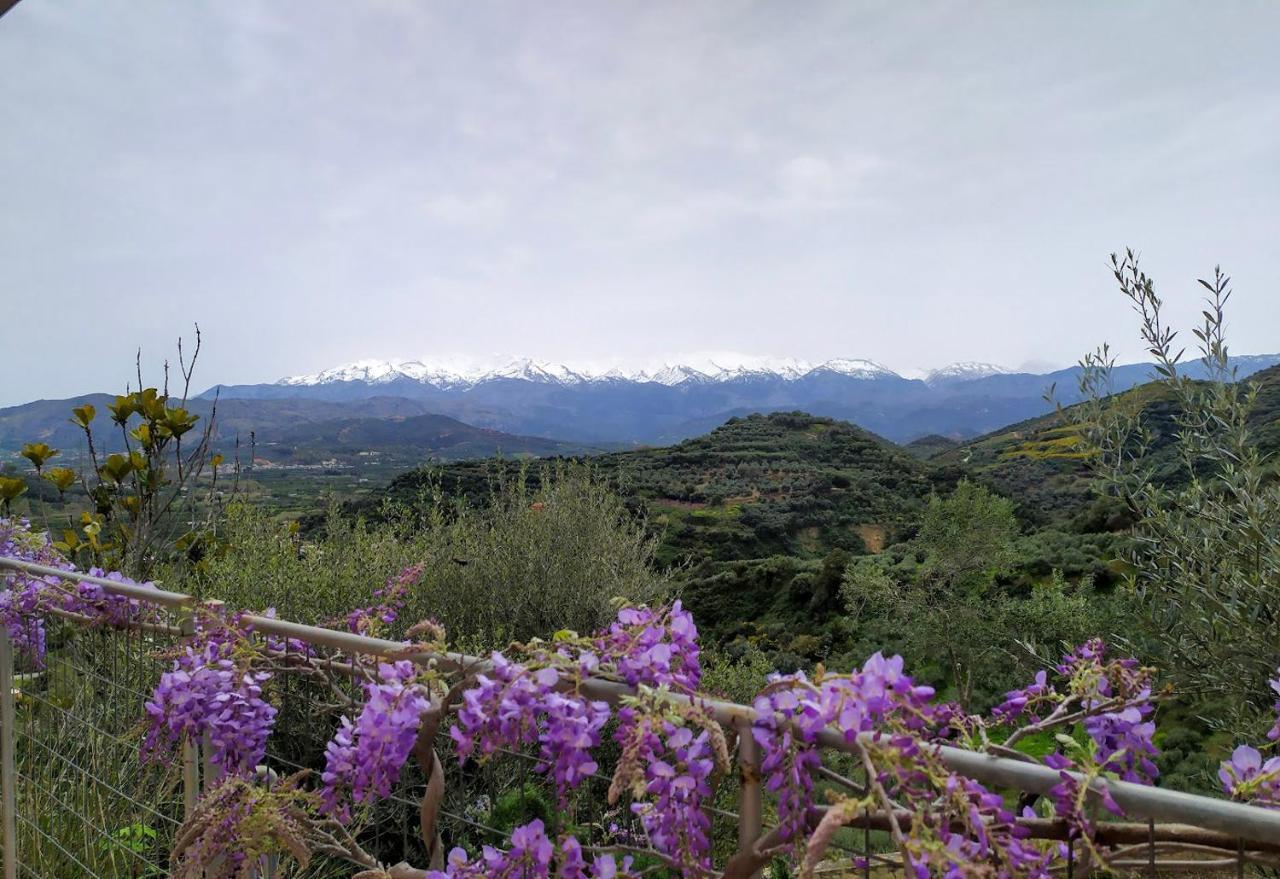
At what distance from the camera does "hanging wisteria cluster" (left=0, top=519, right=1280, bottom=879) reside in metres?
0.85

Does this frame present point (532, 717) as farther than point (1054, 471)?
No

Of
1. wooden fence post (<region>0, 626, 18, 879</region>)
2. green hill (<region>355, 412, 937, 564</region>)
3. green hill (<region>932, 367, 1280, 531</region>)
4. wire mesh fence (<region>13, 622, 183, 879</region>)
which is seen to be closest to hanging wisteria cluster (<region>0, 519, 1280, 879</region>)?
wire mesh fence (<region>13, 622, 183, 879</region>)

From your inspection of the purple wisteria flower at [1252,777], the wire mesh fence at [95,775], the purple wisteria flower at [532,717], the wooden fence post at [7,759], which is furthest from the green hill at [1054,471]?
the wooden fence post at [7,759]

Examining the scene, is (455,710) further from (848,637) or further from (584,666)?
(848,637)

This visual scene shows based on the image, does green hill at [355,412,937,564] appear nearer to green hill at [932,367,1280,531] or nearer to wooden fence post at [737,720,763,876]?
green hill at [932,367,1280,531]

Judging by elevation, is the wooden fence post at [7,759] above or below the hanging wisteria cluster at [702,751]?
below

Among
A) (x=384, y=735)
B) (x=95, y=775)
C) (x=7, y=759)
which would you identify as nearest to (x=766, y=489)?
(x=95, y=775)

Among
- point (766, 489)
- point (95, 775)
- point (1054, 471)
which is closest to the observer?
point (95, 775)

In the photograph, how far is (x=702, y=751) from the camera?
0.97m

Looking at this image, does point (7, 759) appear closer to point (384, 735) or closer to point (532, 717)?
point (384, 735)

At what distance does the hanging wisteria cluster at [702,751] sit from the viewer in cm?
85

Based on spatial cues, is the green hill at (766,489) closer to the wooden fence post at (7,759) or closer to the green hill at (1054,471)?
the green hill at (1054,471)

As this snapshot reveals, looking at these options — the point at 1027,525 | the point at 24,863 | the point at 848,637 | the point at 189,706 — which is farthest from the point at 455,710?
the point at 1027,525

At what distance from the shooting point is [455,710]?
1.13m
